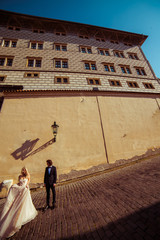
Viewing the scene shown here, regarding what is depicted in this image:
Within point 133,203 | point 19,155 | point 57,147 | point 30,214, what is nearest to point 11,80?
point 19,155

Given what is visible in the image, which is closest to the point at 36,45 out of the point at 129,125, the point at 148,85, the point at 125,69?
the point at 125,69

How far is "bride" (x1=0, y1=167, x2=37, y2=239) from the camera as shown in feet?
9.21

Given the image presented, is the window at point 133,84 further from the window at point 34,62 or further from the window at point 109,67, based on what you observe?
the window at point 34,62

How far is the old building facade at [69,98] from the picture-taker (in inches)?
276

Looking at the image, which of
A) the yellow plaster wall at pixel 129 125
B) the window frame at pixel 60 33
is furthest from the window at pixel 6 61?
the yellow plaster wall at pixel 129 125

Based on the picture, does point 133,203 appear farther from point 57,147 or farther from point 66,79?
point 66,79

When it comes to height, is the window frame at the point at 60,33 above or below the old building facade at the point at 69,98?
above

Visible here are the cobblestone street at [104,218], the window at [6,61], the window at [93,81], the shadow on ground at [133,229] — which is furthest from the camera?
the window at [93,81]

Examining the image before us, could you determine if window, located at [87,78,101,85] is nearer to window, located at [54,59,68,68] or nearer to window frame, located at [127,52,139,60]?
window, located at [54,59,68,68]

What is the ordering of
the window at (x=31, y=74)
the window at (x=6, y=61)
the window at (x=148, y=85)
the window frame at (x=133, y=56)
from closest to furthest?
the window at (x=31, y=74) → the window at (x=6, y=61) → the window at (x=148, y=85) → the window frame at (x=133, y=56)

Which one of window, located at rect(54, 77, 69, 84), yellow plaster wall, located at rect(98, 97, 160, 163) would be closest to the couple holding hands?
yellow plaster wall, located at rect(98, 97, 160, 163)

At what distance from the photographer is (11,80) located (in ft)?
33.8

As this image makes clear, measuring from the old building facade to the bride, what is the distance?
10.6 ft

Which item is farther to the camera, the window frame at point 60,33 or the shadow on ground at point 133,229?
the window frame at point 60,33
